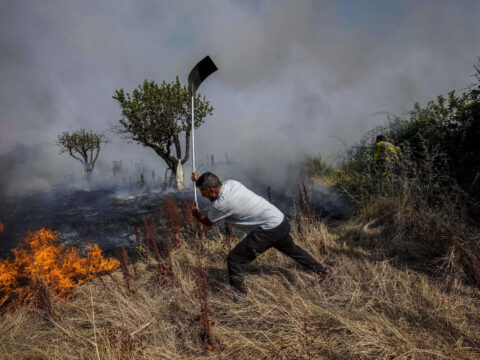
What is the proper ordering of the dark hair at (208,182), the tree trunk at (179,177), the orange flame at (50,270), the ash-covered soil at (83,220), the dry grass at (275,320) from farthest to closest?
the tree trunk at (179,177), the ash-covered soil at (83,220), the orange flame at (50,270), the dark hair at (208,182), the dry grass at (275,320)

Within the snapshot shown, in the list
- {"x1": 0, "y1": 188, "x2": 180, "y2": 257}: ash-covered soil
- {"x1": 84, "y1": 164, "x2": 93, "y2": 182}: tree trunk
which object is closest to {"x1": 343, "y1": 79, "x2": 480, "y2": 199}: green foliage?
{"x1": 0, "y1": 188, "x2": 180, "y2": 257}: ash-covered soil

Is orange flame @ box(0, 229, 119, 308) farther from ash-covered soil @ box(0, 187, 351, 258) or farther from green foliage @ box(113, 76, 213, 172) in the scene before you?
green foliage @ box(113, 76, 213, 172)

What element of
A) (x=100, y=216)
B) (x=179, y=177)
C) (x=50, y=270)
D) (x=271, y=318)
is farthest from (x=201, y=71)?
(x=179, y=177)

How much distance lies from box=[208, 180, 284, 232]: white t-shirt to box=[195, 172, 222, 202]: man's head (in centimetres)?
6

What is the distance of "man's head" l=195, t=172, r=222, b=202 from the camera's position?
2.86m

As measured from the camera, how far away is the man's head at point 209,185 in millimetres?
2857

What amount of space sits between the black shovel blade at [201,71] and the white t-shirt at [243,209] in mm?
1601

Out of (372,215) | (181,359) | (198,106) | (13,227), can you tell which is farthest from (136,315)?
(198,106)

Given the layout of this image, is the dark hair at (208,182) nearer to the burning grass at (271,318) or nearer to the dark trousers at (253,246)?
the dark trousers at (253,246)

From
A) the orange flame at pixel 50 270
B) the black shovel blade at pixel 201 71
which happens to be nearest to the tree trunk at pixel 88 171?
the orange flame at pixel 50 270

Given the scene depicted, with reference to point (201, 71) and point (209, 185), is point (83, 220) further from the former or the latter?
point (209, 185)

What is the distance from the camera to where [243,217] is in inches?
118

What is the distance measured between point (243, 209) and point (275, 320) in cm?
113

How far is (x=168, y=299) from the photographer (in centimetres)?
321
